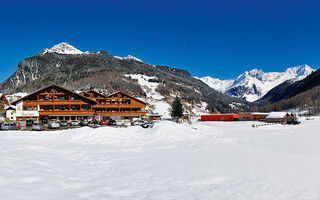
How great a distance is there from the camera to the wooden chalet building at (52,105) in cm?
6278

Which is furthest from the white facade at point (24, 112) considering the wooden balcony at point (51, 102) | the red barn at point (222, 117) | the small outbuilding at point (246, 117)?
the small outbuilding at point (246, 117)

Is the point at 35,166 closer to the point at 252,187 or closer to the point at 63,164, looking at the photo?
the point at 63,164

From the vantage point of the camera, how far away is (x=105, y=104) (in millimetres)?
79938

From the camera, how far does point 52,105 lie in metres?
65.1

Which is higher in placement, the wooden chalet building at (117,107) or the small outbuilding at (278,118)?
the wooden chalet building at (117,107)

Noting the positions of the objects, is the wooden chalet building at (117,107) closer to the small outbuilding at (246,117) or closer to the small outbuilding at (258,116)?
the small outbuilding at (246,117)

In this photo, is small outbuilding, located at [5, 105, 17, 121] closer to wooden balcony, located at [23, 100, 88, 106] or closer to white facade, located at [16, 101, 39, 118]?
white facade, located at [16, 101, 39, 118]

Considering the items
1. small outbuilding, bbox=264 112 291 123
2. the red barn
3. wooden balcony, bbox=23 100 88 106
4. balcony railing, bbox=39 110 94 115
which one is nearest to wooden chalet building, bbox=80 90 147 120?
balcony railing, bbox=39 110 94 115

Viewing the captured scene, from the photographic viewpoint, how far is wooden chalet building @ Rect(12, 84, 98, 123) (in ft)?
206

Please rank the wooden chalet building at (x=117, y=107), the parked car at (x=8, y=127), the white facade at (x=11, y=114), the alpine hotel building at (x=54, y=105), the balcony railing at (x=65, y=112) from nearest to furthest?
the parked car at (x=8, y=127) → the alpine hotel building at (x=54, y=105) → the balcony railing at (x=65, y=112) → the white facade at (x=11, y=114) → the wooden chalet building at (x=117, y=107)

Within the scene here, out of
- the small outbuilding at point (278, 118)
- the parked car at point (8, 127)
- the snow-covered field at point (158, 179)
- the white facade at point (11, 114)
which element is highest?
the white facade at point (11, 114)

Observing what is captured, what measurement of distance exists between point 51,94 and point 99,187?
65165 mm

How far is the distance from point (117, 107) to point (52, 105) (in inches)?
898

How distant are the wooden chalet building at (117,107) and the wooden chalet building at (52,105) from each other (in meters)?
12.0
